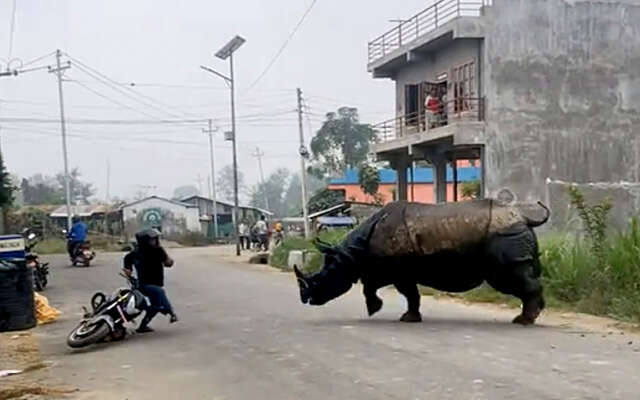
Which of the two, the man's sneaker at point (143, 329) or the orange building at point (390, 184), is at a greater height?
the orange building at point (390, 184)

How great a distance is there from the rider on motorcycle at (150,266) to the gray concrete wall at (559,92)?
16811 mm

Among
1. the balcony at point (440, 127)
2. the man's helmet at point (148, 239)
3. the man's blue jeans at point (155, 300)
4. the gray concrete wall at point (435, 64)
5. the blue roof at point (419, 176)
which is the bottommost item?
the man's blue jeans at point (155, 300)

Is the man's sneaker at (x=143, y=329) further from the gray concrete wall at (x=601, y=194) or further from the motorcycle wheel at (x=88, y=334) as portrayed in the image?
the gray concrete wall at (x=601, y=194)

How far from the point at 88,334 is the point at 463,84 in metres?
19.9

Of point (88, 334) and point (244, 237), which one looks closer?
point (88, 334)

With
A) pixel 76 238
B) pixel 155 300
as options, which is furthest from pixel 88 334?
pixel 76 238

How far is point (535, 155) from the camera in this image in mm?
28594

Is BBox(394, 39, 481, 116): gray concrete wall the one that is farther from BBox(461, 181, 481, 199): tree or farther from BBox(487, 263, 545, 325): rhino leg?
BBox(487, 263, 545, 325): rhino leg

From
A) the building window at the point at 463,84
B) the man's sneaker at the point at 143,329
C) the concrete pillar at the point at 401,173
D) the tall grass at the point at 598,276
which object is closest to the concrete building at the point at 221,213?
the concrete pillar at the point at 401,173

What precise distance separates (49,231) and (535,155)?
39681 millimetres

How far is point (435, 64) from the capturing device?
105ft

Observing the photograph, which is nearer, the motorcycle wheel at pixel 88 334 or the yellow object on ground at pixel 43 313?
the motorcycle wheel at pixel 88 334

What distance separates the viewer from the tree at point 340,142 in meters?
72.4

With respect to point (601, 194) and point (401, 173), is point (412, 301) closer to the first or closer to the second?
point (601, 194)
